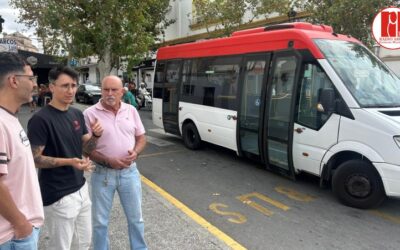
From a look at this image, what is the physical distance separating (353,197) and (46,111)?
4031mm

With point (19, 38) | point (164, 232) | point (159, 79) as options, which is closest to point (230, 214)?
point (164, 232)

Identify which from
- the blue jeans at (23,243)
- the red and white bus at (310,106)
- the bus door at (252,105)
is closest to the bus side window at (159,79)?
the red and white bus at (310,106)

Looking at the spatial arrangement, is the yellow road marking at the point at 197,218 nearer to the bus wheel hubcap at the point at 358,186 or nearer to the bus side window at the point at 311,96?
the bus wheel hubcap at the point at 358,186

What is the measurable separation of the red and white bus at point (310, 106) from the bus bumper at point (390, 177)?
1cm

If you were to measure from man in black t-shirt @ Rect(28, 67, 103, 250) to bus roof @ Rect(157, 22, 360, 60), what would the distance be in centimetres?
374

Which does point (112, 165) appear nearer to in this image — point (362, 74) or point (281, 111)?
point (281, 111)

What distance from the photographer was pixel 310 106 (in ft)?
16.8

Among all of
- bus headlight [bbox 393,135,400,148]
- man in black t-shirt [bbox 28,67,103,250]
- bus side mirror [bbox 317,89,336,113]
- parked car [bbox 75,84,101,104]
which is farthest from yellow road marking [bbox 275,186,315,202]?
parked car [bbox 75,84,101,104]

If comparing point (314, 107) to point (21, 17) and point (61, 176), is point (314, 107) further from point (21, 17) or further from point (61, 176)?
point (21, 17)

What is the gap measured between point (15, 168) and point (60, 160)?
61 cm

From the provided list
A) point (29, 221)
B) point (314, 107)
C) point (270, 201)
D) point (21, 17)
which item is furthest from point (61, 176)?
point (21, 17)

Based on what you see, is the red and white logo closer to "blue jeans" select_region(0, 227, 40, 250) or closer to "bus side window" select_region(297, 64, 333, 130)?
"bus side window" select_region(297, 64, 333, 130)

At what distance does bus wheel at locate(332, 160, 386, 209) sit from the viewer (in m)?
4.46

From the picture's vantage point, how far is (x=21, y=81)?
1836 millimetres
